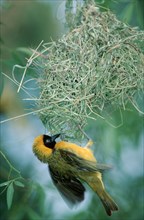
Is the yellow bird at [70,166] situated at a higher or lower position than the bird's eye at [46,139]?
lower

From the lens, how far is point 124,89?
389 cm

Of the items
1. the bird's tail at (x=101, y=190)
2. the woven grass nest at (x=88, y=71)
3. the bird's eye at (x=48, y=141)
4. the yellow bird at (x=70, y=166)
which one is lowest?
the bird's tail at (x=101, y=190)

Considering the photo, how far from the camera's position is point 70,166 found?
3879 millimetres

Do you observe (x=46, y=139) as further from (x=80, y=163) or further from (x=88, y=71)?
(x=88, y=71)

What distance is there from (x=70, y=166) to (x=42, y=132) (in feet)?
1.29

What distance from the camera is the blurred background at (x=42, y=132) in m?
4.21

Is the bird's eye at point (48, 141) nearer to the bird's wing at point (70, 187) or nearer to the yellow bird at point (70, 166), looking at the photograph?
the yellow bird at point (70, 166)

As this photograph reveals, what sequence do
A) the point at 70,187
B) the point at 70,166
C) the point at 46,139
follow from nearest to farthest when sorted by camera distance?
the point at 46,139
the point at 70,166
the point at 70,187

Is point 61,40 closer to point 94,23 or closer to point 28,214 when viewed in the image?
point 94,23

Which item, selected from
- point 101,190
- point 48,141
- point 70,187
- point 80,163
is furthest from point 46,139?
point 101,190

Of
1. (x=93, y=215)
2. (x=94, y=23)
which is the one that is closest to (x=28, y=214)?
(x=93, y=215)

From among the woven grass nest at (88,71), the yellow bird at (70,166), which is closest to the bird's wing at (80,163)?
the yellow bird at (70,166)

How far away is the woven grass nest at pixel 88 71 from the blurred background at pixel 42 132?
105 millimetres

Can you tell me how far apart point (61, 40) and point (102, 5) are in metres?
0.37
